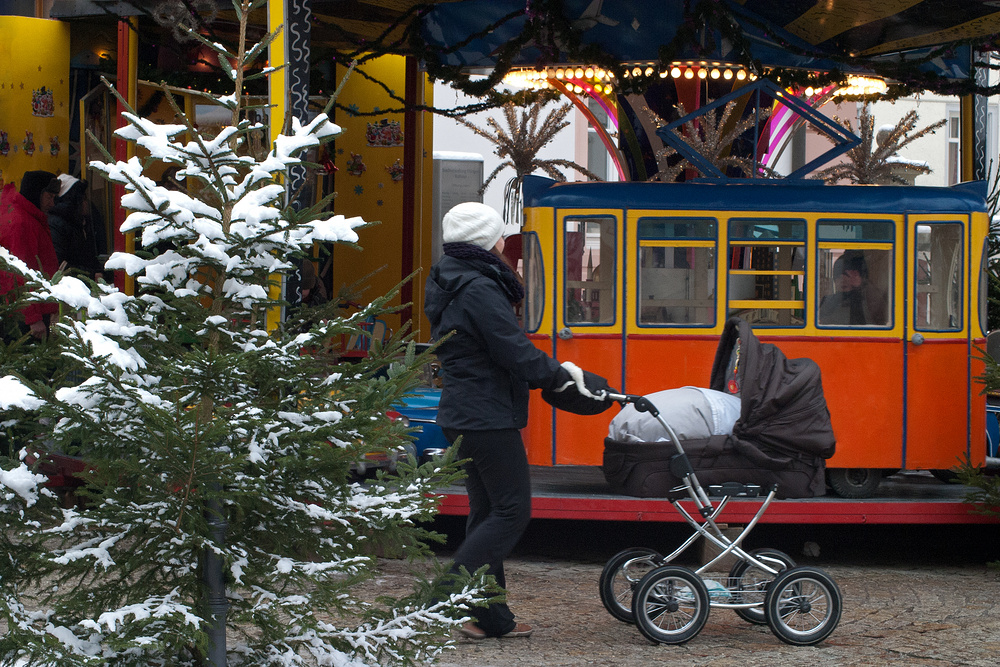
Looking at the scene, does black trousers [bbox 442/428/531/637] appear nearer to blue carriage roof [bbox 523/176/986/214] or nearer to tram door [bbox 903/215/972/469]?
blue carriage roof [bbox 523/176/986/214]

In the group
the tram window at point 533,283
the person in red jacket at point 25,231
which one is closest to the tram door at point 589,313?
the tram window at point 533,283

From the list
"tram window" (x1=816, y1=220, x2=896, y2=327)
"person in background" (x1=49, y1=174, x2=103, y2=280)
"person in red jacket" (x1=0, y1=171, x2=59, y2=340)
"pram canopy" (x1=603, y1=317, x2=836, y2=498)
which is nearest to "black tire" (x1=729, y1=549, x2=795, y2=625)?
"pram canopy" (x1=603, y1=317, x2=836, y2=498)

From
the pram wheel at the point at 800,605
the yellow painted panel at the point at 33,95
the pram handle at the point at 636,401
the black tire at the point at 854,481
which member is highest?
the yellow painted panel at the point at 33,95

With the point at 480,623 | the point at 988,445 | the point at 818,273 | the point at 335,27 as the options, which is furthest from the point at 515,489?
the point at 335,27

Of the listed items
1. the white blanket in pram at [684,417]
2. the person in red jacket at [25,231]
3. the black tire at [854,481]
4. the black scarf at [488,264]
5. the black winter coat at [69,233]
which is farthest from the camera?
the black winter coat at [69,233]

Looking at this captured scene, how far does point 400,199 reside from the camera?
13.2 m

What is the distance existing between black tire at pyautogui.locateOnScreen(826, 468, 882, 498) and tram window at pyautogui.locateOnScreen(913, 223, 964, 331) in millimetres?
1041

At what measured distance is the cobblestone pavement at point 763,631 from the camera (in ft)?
17.9

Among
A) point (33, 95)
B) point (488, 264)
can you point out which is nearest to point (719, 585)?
point (488, 264)

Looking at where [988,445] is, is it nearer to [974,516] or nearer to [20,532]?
[974,516]

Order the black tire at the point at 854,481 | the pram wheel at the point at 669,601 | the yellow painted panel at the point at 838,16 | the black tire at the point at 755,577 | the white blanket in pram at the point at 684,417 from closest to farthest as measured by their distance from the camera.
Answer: the pram wheel at the point at 669,601 → the black tire at the point at 755,577 → the white blanket in pram at the point at 684,417 → the black tire at the point at 854,481 → the yellow painted panel at the point at 838,16

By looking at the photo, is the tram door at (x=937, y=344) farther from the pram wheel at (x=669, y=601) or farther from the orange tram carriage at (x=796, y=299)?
the pram wheel at (x=669, y=601)

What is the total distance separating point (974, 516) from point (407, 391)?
5124mm

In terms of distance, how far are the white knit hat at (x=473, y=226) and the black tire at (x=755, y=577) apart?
6.58 feet
